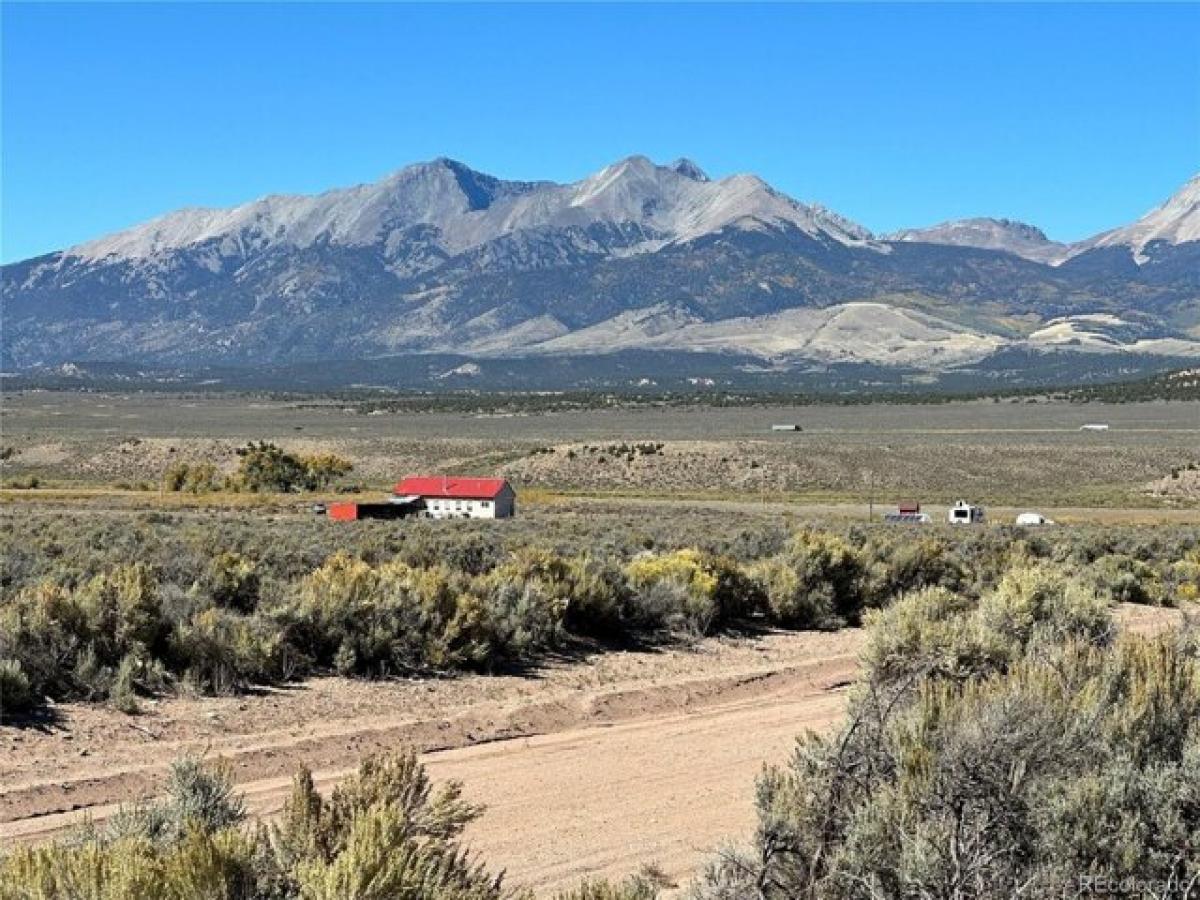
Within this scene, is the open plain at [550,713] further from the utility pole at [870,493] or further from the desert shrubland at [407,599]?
the utility pole at [870,493]

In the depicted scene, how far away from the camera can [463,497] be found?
55.4m

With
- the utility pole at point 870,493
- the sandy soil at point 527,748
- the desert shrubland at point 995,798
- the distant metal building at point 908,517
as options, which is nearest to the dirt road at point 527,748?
the sandy soil at point 527,748

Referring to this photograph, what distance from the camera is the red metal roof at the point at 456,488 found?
5508 cm

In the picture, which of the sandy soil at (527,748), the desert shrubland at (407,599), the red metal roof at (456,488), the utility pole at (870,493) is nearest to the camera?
the sandy soil at (527,748)

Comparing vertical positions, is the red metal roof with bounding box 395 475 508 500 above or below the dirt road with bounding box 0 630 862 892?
below

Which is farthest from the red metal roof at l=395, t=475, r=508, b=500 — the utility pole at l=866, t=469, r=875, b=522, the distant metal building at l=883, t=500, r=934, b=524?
the utility pole at l=866, t=469, r=875, b=522

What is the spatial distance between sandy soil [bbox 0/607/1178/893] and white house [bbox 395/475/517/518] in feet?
125

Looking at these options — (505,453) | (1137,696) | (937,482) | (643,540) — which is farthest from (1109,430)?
(1137,696)

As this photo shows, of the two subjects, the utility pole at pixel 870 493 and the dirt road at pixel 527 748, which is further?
the utility pole at pixel 870 493

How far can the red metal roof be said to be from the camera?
55.1 metres

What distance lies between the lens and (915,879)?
5875 mm

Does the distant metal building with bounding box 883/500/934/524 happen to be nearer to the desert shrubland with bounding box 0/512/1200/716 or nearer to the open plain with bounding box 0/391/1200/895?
the open plain with bounding box 0/391/1200/895

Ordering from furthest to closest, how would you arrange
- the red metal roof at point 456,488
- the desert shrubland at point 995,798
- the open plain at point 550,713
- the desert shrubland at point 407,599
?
the red metal roof at point 456,488 → the desert shrubland at point 407,599 → the open plain at point 550,713 → the desert shrubland at point 995,798

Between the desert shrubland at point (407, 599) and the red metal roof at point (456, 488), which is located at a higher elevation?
the desert shrubland at point (407, 599)
